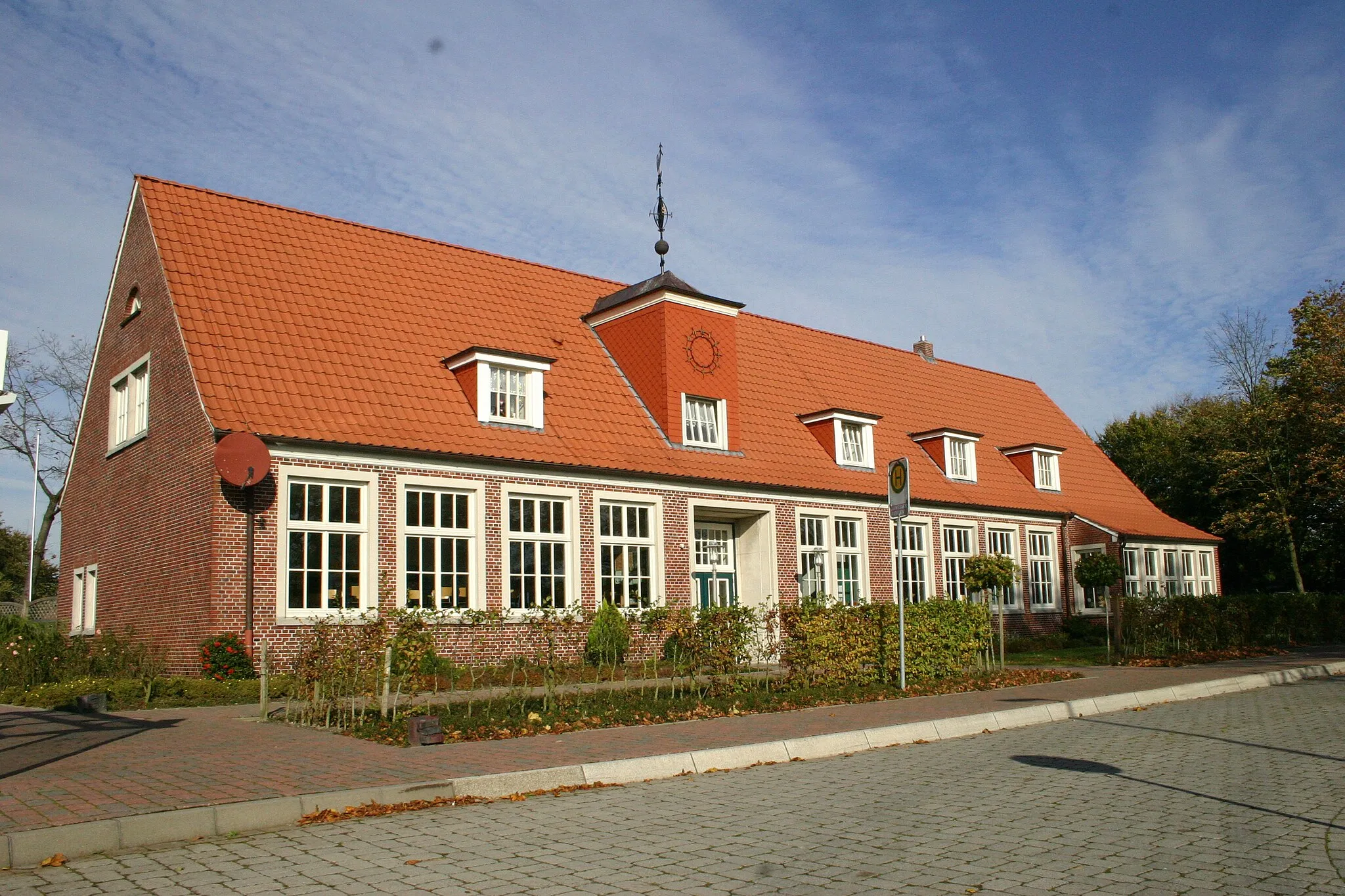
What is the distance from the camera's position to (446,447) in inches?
768

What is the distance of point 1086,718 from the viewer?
14.1 metres

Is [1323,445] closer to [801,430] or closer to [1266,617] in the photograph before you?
[1266,617]

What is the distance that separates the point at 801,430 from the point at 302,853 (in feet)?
72.7

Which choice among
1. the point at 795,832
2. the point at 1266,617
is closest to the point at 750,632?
the point at 795,832

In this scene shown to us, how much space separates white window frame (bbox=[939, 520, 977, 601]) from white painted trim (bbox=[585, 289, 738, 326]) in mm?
8781

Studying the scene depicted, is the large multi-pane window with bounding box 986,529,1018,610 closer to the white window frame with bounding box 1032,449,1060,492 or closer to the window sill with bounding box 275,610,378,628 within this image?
the white window frame with bounding box 1032,449,1060,492

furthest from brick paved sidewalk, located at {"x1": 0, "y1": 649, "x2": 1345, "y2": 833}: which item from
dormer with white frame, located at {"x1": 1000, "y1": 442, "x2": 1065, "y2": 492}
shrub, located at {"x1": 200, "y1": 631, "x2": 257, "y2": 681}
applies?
dormer with white frame, located at {"x1": 1000, "y1": 442, "x2": 1065, "y2": 492}

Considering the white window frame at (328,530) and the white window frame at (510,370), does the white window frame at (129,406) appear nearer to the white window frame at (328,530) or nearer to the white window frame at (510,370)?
the white window frame at (328,530)

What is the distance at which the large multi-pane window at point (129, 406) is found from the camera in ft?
67.5

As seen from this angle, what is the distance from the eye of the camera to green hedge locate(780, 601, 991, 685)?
1588 cm

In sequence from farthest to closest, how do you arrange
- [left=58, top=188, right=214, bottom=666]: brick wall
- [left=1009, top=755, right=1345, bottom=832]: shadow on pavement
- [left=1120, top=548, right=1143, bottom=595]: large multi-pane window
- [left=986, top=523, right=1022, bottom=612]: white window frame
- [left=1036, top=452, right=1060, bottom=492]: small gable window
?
[left=1120, top=548, right=1143, bottom=595]: large multi-pane window, [left=1036, top=452, right=1060, bottom=492]: small gable window, [left=986, top=523, right=1022, bottom=612]: white window frame, [left=58, top=188, right=214, bottom=666]: brick wall, [left=1009, top=755, right=1345, bottom=832]: shadow on pavement

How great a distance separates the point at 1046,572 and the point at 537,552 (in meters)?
18.6

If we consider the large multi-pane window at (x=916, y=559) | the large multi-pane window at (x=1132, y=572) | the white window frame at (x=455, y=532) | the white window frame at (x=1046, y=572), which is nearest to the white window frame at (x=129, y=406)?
the white window frame at (x=455, y=532)

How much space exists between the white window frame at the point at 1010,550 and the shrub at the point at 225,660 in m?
21.1
